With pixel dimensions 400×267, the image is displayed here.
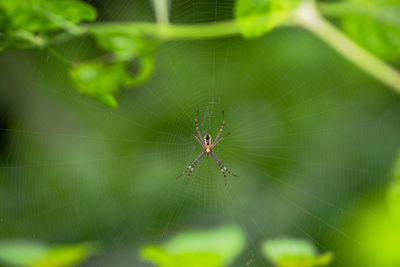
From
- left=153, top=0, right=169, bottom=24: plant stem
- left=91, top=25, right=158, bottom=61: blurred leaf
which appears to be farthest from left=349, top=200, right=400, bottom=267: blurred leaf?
left=153, top=0, right=169, bottom=24: plant stem

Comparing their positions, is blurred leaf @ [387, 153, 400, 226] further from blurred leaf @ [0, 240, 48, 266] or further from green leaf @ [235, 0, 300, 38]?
blurred leaf @ [0, 240, 48, 266]

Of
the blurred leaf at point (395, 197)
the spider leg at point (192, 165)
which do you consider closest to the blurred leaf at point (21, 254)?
the blurred leaf at point (395, 197)

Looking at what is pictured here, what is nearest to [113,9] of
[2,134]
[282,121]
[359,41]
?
[2,134]

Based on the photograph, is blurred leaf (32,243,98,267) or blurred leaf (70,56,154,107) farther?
blurred leaf (70,56,154,107)

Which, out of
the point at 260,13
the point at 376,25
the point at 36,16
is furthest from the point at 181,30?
the point at 376,25

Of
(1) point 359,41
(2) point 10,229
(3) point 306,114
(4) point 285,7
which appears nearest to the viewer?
(1) point 359,41

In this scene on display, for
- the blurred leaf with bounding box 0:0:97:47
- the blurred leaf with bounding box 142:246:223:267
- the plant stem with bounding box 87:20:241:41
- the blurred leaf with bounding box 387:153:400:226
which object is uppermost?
the plant stem with bounding box 87:20:241:41

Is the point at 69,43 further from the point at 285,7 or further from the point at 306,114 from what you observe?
the point at 285,7
